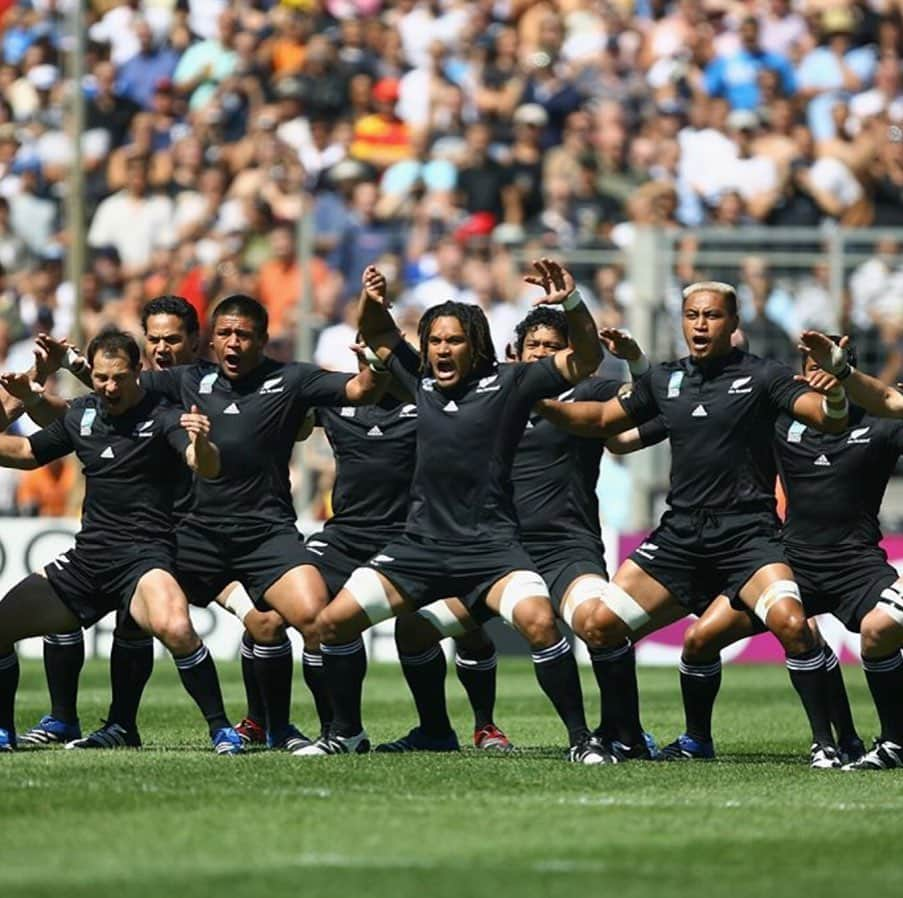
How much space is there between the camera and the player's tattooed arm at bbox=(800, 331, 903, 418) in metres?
11.0

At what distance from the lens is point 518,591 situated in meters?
11.3

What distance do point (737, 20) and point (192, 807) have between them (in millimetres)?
17413

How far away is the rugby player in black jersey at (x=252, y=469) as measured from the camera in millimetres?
11938

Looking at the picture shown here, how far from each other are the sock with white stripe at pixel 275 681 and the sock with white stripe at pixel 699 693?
2048 mm

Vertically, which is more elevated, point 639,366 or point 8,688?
point 639,366

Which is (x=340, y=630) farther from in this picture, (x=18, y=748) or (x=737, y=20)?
(x=737, y=20)

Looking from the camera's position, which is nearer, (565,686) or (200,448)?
(200,448)

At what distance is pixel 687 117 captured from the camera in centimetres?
2442

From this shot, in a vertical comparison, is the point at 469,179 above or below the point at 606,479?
above

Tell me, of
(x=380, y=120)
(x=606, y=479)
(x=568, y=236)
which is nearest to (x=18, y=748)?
(x=606, y=479)

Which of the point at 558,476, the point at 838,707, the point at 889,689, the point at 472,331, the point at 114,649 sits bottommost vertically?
the point at 838,707

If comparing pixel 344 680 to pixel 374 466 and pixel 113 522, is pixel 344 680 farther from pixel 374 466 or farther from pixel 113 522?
pixel 374 466

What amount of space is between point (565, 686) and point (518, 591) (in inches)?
21.5

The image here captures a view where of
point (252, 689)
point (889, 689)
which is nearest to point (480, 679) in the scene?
point (252, 689)
